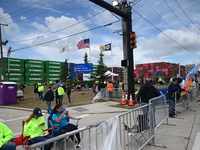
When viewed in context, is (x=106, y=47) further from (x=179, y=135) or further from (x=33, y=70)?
(x=33, y=70)

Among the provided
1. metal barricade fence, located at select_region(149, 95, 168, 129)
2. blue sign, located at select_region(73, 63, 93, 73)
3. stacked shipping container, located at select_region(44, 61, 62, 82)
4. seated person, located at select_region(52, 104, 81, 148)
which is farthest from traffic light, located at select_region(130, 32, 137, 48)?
stacked shipping container, located at select_region(44, 61, 62, 82)

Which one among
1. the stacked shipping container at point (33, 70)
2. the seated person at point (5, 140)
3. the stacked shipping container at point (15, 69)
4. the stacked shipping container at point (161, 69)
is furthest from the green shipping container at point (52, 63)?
the seated person at point (5, 140)

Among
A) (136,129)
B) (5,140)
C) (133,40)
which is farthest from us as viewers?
(133,40)

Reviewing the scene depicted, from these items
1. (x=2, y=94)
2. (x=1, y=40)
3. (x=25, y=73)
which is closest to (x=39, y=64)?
(x=25, y=73)

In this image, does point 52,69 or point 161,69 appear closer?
point 52,69

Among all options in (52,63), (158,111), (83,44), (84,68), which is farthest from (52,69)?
(158,111)

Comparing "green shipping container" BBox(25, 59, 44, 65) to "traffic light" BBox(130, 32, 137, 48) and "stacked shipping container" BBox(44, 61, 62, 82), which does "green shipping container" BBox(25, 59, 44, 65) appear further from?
"traffic light" BBox(130, 32, 137, 48)

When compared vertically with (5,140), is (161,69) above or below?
above

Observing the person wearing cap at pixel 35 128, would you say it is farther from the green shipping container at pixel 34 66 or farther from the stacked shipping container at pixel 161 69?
the stacked shipping container at pixel 161 69

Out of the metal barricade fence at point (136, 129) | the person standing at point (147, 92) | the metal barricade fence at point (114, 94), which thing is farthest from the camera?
the metal barricade fence at point (114, 94)

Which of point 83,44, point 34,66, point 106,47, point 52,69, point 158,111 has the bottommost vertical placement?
point 158,111

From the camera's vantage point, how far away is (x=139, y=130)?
4.16 m

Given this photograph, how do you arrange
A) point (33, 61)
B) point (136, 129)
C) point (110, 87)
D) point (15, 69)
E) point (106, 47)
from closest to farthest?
1. point (136, 129)
2. point (110, 87)
3. point (106, 47)
4. point (15, 69)
5. point (33, 61)

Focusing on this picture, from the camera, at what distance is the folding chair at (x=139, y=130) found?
4009 mm
